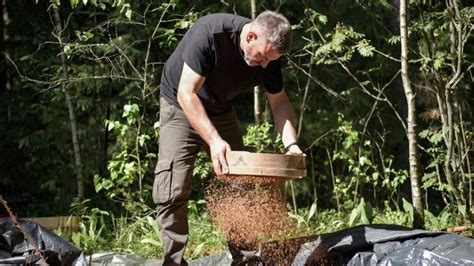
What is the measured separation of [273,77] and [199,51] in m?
0.52

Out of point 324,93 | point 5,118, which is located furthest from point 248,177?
point 5,118

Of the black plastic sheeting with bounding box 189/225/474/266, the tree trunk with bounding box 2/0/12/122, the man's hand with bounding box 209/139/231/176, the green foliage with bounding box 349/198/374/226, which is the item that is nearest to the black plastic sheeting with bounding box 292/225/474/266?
the black plastic sheeting with bounding box 189/225/474/266

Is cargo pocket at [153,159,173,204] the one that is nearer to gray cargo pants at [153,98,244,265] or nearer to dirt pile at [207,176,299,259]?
gray cargo pants at [153,98,244,265]

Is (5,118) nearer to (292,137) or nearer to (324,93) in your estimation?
(324,93)

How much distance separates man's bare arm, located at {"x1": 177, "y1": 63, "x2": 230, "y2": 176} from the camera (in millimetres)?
3479

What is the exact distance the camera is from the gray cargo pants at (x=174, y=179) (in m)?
3.92

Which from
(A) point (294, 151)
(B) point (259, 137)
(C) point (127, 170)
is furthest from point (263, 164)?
(C) point (127, 170)

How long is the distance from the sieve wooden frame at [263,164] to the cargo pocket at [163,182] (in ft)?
1.73

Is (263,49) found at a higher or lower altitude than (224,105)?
higher

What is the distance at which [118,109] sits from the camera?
299 inches

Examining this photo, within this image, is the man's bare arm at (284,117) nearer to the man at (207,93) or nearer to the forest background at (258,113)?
the man at (207,93)

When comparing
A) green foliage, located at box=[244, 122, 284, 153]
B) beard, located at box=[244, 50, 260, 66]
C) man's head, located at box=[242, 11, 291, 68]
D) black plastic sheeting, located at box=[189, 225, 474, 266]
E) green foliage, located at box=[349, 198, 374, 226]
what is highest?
man's head, located at box=[242, 11, 291, 68]

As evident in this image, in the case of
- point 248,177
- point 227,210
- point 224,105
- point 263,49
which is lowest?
point 227,210

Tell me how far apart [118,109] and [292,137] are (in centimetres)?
392
